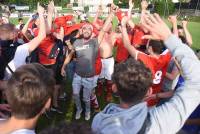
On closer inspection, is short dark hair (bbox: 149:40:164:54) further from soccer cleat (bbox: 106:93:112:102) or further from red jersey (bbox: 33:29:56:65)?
soccer cleat (bbox: 106:93:112:102)

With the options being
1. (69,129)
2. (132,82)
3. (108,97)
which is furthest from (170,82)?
(69,129)

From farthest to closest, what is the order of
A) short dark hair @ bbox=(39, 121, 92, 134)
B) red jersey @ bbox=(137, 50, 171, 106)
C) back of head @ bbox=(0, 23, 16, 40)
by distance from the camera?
back of head @ bbox=(0, 23, 16, 40), red jersey @ bbox=(137, 50, 171, 106), short dark hair @ bbox=(39, 121, 92, 134)

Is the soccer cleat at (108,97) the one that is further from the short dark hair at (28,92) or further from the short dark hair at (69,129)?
the short dark hair at (69,129)

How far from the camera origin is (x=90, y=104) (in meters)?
7.97

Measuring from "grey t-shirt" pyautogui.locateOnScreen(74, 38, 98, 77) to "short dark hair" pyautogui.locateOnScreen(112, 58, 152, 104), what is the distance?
4.47 meters

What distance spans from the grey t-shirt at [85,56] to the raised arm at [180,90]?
4.68m

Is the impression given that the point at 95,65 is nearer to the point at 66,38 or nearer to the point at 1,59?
the point at 66,38

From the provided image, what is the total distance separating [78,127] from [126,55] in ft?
22.1

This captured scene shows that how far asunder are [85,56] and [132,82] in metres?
4.60

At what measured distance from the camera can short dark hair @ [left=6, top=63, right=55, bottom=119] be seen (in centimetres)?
221

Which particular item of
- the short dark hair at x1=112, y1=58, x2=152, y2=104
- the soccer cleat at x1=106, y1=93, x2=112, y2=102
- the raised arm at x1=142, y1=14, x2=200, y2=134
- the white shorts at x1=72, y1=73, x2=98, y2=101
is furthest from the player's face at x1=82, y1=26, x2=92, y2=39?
the raised arm at x1=142, y1=14, x2=200, y2=134

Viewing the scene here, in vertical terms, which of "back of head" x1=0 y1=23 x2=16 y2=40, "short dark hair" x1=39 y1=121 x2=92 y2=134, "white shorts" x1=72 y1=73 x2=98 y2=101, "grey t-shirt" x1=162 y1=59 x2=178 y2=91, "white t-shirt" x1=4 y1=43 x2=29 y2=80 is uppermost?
"short dark hair" x1=39 y1=121 x2=92 y2=134

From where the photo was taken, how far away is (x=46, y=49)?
7.55 meters

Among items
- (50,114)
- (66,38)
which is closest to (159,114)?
(50,114)
